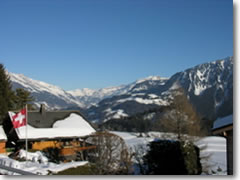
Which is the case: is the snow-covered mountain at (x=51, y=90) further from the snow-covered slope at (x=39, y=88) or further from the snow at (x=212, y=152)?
the snow at (x=212, y=152)

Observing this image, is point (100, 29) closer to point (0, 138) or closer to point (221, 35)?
point (221, 35)

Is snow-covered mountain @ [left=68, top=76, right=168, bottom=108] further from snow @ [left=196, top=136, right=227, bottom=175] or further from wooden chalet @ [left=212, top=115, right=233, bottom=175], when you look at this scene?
snow @ [left=196, top=136, right=227, bottom=175]

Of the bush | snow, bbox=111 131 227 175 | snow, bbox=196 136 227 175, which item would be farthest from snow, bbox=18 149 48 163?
snow, bbox=196 136 227 175

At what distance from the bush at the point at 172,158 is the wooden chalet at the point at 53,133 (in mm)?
1938

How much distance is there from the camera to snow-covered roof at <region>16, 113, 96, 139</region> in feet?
25.8

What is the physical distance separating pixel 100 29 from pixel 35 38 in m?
1.02

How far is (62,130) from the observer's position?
8.34 meters

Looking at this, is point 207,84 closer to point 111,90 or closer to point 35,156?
point 111,90

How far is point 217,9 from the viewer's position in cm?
359

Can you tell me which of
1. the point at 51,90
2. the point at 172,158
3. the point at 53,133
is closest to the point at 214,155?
the point at 172,158

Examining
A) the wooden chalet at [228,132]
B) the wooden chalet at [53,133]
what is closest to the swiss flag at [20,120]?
the wooden chalet at [53,133]

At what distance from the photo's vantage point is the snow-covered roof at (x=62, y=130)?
7.85 m

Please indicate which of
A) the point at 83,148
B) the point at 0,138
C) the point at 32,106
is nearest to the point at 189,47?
the point at 83,148

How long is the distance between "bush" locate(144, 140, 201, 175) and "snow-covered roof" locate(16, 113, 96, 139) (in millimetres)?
3088
